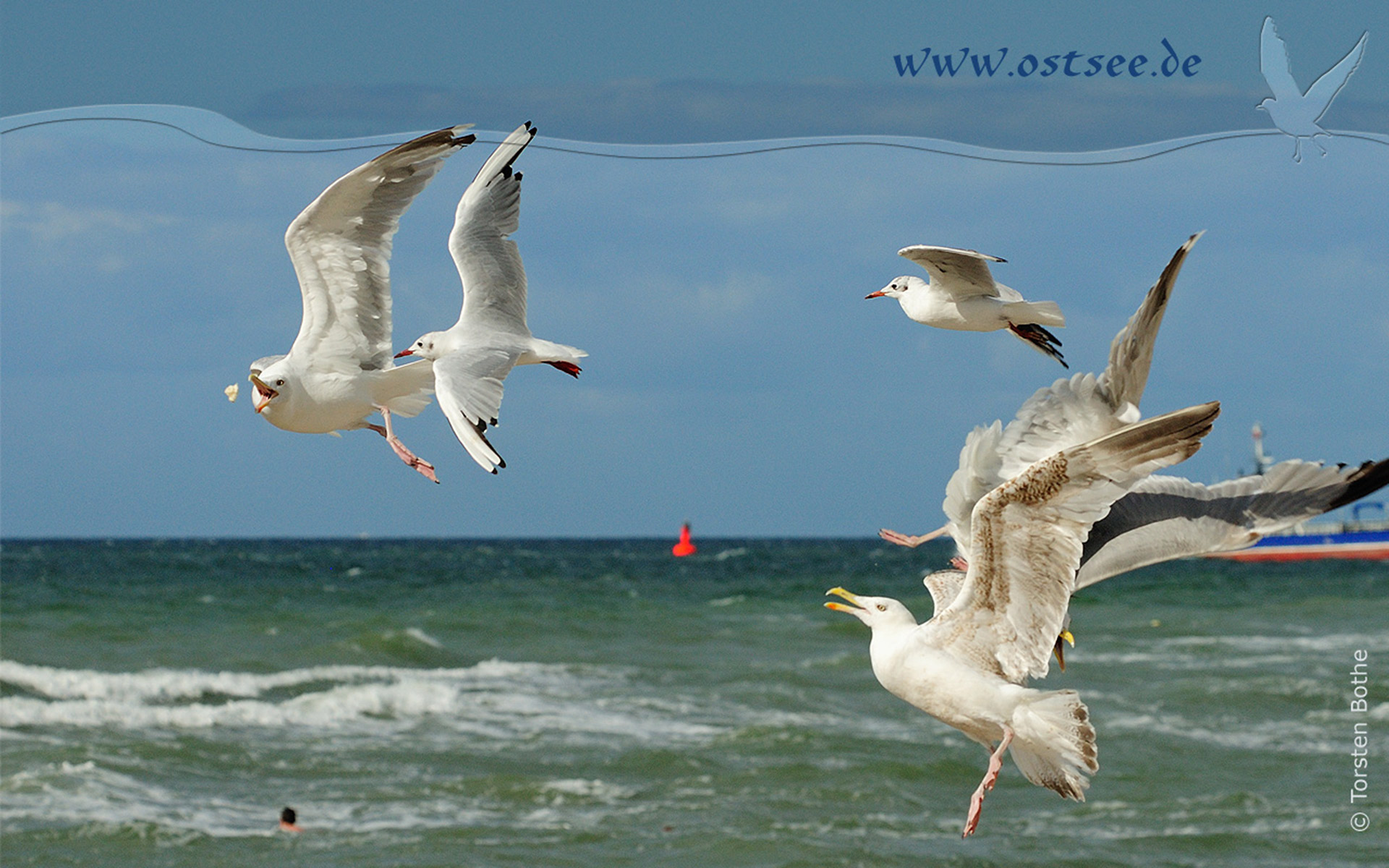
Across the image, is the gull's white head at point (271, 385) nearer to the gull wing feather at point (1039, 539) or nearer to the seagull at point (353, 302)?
the seagull at point (353, 302)

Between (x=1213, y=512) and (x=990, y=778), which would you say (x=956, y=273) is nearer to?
(x=1213, y=512)

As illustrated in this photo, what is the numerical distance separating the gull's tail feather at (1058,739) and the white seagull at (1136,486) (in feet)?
1.00

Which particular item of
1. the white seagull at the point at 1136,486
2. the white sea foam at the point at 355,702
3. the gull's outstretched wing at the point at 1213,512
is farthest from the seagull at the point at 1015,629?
the white sea foam at the point at 355,702

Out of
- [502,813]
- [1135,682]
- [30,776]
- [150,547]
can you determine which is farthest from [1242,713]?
[150,547]

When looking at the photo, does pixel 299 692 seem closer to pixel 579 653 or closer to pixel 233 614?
pixel 579 653

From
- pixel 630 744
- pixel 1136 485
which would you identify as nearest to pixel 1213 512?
pixel 1136 485

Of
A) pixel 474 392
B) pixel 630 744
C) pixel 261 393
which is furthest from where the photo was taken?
pixel 630 744

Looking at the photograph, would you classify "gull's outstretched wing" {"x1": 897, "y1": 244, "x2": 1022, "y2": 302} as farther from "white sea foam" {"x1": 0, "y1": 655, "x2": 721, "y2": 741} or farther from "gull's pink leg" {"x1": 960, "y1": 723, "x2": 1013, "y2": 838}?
"white sea foam" {"x1": 0, "y1": 655, "x2": 721, "y2": 741}

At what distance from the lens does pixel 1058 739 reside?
3914mm

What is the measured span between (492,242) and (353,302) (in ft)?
2.01

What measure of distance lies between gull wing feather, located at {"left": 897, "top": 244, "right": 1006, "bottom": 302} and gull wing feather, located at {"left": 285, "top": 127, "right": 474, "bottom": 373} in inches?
58.4

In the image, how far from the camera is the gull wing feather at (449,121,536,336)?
423 cm

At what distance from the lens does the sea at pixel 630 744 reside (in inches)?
571

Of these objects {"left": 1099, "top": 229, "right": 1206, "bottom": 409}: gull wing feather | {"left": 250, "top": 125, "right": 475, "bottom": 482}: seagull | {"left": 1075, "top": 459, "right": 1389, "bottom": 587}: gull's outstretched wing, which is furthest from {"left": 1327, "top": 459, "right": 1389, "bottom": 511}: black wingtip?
{"left": 250, "top": 125, "right": 475, "bottom": 482}: seagull
